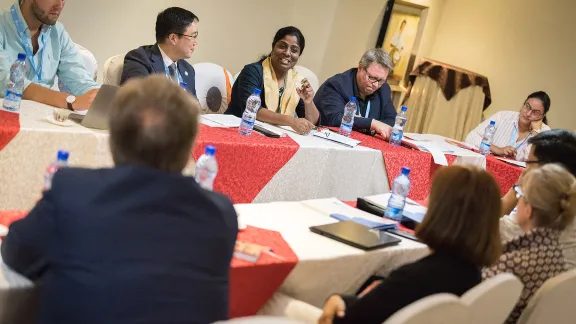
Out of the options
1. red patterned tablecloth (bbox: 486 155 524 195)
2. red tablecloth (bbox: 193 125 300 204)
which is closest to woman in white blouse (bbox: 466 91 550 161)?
red patterned tablecloth (bbox: 486 155 524 195)

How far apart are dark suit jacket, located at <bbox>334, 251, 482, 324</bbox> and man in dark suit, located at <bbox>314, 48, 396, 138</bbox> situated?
90.5 inches

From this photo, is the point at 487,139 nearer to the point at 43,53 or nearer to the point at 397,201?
the point at 397,201

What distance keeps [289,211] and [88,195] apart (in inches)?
45.7

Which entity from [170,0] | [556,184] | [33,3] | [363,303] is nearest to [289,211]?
[363,303]

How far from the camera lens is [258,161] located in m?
2.81

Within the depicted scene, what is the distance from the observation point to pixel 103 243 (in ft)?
3.65

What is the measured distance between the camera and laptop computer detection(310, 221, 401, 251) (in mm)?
1991

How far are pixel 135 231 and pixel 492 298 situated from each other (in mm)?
850

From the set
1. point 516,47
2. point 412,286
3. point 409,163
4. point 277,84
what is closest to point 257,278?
point 412,286

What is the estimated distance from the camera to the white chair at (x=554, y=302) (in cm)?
180

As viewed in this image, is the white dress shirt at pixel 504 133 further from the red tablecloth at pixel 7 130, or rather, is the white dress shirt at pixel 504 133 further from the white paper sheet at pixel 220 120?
the red tablecloth at pixel 7 130

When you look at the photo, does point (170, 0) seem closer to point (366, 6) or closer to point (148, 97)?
point (366, 6)

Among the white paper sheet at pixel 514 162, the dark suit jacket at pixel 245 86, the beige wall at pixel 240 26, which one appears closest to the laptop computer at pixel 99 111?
the dark suit jacket at pixel 245 86

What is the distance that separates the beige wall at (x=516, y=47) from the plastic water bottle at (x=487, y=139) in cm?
184
